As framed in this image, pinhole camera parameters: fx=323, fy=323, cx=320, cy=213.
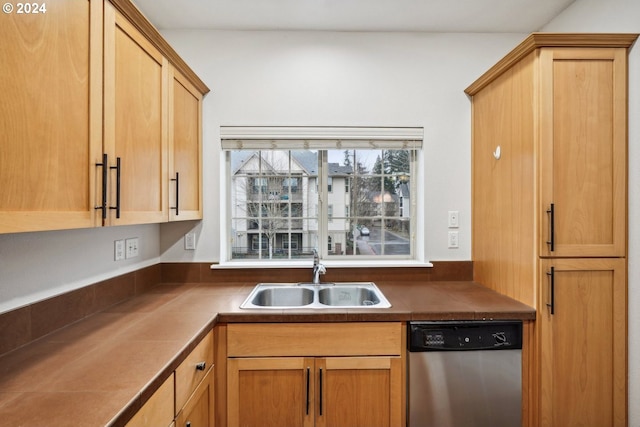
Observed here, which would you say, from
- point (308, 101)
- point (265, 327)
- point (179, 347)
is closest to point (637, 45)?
point (308, 101)

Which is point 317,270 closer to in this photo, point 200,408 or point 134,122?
point 200,408

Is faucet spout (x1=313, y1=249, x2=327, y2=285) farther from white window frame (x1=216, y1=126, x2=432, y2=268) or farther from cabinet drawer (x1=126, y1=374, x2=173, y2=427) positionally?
cabinet drawer (x1=126, y1=374, x2=173, y2=427)

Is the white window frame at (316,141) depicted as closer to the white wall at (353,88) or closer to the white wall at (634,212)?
the white wall at (353,88)

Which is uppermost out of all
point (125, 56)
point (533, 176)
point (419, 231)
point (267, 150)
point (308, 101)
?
point (308, 101)

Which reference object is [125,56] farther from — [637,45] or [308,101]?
[637,45]

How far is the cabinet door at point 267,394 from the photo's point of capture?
156cm

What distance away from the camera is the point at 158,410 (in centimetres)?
102

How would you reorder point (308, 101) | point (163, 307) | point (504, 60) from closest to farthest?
point (163, 307) → point (504, 60) → point (308, 101)

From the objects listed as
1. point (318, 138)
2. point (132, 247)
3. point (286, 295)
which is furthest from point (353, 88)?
point (132, 247)

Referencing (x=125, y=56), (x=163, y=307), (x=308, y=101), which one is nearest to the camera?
(x=125, y=56)

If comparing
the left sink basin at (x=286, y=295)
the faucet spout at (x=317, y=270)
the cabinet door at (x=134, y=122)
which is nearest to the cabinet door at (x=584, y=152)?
the faucet spout at (x=317, y=270)

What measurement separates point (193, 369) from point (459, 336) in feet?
4.03

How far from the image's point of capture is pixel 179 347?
1180 mm

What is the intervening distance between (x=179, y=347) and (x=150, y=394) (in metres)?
0.24
